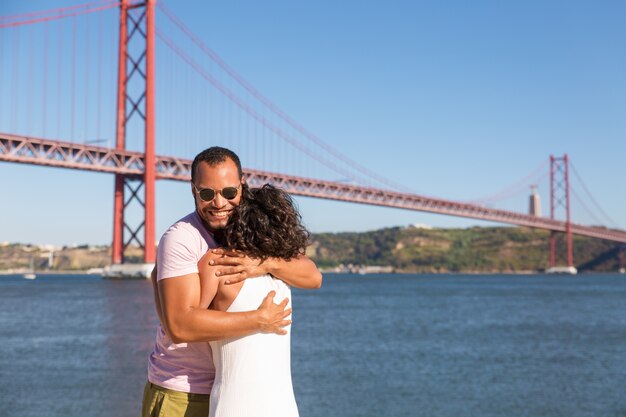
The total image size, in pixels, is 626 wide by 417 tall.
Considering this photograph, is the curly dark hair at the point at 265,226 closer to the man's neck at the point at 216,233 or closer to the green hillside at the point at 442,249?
the man's neck at the point at 216,233

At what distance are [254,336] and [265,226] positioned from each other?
0.25 metres

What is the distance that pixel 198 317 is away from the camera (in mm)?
2035

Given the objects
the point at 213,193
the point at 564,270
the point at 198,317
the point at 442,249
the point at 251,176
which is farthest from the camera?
the point at 442,249

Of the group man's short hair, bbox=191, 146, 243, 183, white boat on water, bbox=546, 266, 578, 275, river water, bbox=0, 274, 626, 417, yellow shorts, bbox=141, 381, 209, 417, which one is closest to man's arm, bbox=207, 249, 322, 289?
man's short hair, bbox=191, 146, 243, 183

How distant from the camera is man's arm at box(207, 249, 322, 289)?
204 centimetres

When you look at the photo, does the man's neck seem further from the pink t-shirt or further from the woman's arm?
the woman's arm

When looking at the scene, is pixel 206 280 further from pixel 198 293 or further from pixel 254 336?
pixel 254 336

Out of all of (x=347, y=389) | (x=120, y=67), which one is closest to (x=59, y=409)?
(x=347, y=389)

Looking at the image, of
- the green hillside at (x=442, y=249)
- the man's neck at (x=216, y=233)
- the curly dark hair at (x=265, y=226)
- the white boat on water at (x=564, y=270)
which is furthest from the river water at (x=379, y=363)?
the green hillside at (x=442, y=249)

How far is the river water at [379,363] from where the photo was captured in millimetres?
11297

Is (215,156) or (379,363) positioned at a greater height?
(215,156)

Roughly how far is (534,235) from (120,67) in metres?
72.3

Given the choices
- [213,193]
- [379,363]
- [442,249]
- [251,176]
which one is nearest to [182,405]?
[213,193]

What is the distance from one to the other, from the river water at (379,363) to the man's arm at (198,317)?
8.52m
